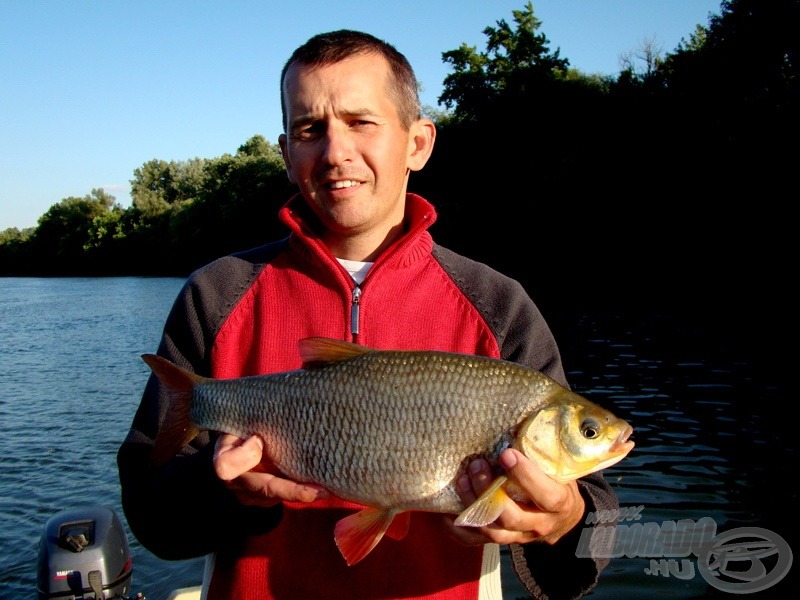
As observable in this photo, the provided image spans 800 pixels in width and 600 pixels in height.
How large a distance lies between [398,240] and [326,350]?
653 millimetres

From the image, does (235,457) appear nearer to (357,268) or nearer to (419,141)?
(357,268)

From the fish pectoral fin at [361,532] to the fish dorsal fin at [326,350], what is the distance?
532 millimetres

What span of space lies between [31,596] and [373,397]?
7.16 m

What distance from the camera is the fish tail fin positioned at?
8.79 ft

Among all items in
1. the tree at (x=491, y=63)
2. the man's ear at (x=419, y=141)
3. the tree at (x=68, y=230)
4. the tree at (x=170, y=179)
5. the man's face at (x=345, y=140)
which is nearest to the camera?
the man's face at (x=345, y=140)

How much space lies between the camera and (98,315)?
32.3 meters

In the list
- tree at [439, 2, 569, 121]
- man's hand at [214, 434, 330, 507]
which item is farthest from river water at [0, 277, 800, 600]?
tree at [439, 2, 569, 121]

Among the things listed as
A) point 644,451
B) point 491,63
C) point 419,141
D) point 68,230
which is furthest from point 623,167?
point 68,230

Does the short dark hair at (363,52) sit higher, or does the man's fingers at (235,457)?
the short dark hair at (363,52)

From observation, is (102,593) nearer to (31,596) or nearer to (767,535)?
(31,596)

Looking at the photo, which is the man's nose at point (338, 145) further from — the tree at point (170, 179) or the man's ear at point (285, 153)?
the tree at point (170, 179)

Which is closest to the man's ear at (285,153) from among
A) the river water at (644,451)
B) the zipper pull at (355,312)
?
the zipper pull at (355,312)

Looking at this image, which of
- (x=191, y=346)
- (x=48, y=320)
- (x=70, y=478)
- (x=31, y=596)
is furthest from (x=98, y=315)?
(x=191, y=346)

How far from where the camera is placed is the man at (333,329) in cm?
260
